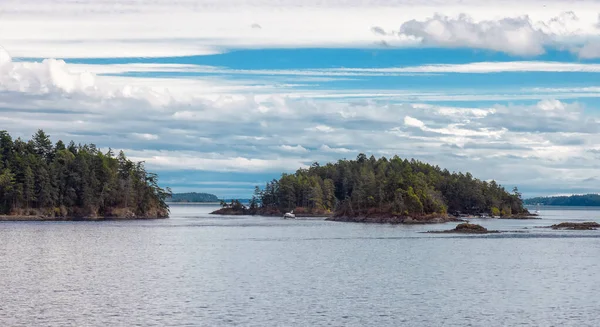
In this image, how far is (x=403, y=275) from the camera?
2884 inches

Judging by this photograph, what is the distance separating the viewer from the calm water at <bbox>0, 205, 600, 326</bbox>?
48.1 meters

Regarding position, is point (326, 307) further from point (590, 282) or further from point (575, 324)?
point (590, 282)

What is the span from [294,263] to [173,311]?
120ft

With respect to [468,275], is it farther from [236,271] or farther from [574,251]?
[574,251]

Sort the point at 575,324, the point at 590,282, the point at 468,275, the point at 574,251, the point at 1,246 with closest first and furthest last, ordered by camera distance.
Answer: the point at 575,324 → the point at 590,282 → the point at 468,275 → the point at 574,251 → the point at 1,246

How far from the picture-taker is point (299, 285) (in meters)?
64.6

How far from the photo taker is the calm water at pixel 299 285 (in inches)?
1892

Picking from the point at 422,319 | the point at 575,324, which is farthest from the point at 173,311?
the point at 575,324

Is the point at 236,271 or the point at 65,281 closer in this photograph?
the point at 65,281

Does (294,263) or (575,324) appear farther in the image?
(294,263)

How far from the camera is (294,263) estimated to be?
85.8m

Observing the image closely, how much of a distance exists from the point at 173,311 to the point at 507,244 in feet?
261

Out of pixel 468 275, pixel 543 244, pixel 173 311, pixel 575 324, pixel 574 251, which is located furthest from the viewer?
pixel 543 244

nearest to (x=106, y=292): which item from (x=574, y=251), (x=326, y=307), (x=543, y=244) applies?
(x=326, y=307)
